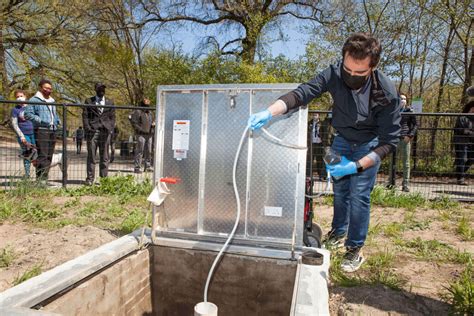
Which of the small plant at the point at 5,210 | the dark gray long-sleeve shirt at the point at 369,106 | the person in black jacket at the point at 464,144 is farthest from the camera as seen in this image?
the person in black jacket at the point at 464,144

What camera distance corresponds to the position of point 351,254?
3227 mm

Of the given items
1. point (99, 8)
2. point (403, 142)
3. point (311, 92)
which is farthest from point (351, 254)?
point (99, 8)

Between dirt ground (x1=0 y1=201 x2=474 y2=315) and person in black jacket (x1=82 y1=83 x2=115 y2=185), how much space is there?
256 cm

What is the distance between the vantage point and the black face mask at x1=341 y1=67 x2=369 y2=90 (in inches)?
105

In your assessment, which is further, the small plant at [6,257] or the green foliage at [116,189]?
the green foliage at [116,189]

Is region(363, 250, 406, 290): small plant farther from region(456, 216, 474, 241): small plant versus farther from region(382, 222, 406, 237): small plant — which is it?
region(456, 216, 474, 241): small plant

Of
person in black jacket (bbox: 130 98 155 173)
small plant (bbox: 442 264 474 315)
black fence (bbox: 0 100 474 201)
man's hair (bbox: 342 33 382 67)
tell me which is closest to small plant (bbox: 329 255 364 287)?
small plant (bbox: 442 264 474 315)

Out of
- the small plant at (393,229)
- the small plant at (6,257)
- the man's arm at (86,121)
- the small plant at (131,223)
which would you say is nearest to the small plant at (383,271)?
the small plant at (393,229)

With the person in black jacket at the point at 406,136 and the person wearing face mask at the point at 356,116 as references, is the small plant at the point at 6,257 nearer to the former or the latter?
the person wearing face mask at the point at 356,116

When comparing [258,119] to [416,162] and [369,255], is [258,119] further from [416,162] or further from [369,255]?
[416,162]

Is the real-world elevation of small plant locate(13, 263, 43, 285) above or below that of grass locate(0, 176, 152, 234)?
below

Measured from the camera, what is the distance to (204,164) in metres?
2.78

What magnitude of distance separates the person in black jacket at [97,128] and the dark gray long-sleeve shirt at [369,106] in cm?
496

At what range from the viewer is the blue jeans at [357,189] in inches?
119
